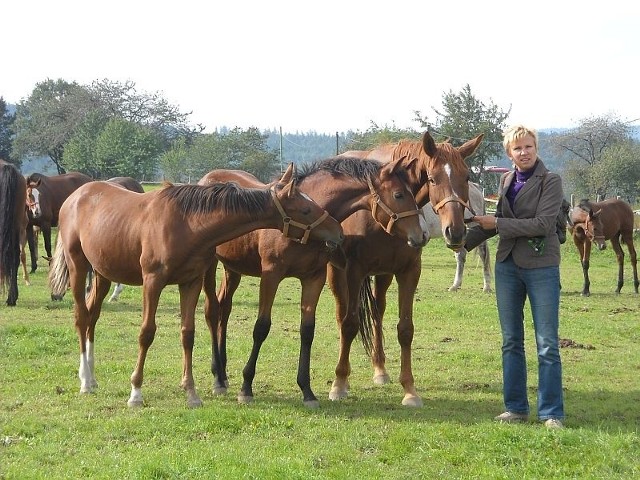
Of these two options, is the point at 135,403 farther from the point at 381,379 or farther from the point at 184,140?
the point at 184,140

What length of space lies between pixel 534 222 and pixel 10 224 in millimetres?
9586

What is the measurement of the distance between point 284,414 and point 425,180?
2.33m

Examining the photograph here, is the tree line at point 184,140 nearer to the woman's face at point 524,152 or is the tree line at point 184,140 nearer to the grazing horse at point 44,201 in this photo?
the grazing horse at point 44,201

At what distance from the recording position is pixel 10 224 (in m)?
12.7

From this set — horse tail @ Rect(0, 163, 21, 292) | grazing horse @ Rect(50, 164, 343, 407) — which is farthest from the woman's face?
horse tail @ Rect(0, 163, 21, 292)

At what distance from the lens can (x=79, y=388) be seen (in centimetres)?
735

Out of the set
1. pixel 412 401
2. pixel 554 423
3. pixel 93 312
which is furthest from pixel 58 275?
pixel 554 423

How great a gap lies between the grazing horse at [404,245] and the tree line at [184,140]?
3234 centimetres

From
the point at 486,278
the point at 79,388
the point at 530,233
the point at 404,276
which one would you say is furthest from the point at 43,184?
the point at 530,233

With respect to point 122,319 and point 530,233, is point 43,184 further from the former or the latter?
point 530,233

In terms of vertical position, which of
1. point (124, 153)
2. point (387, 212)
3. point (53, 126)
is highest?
point (53, 126)

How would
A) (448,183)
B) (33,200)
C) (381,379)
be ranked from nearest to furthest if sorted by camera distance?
1. (448,183)
2. (381,379)
3. (33,200)

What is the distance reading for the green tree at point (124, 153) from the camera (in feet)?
169

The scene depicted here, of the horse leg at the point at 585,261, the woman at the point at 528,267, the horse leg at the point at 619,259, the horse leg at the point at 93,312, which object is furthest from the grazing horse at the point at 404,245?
the horse leg at the point at 619,259
